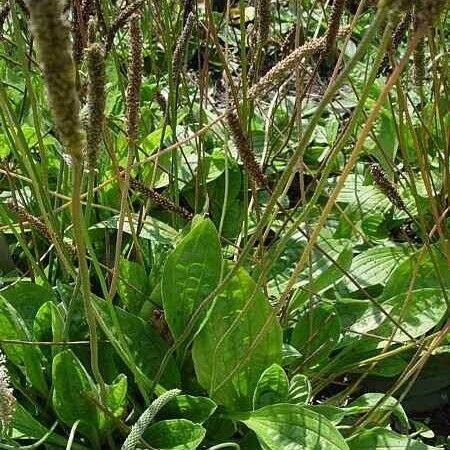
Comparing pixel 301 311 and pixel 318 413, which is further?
pixel 301 311

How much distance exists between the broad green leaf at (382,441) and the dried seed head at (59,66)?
77 centimetres

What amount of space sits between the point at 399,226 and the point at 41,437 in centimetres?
85

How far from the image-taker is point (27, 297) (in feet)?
4.21

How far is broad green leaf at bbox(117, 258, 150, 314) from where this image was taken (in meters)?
1.32

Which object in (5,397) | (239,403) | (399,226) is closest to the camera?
(5,397)

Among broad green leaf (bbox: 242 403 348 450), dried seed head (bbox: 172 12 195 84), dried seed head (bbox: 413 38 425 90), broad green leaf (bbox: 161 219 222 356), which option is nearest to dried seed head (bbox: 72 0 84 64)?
dried seed head (bbox: 172 12 195 84)

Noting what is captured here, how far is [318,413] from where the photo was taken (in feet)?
3.54

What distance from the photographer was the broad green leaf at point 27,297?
1.27 meters

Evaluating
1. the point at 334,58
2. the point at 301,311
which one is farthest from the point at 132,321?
the point at 334,58

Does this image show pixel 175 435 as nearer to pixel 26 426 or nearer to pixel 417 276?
pixel 26 426

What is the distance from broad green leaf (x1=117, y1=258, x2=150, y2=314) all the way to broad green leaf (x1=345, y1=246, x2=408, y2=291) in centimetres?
37

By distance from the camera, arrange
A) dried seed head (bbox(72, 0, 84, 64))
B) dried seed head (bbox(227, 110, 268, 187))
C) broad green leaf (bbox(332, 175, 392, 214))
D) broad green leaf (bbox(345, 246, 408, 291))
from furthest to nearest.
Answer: broad green leaf (bbox(332, 175, 392, 214))
broad green leaf (bbox(345, 246, 408, 291))
dried seed head (bbox(72, 0, 84, 64))
dried seed head (bbox(227, 110, 268, 187))

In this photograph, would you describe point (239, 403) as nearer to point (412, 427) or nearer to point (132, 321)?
point (132, 321)

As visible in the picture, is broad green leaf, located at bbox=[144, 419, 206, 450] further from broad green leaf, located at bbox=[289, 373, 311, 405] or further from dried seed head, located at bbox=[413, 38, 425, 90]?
dried seed head, located at bbox=[413, 38, 425, 90]
